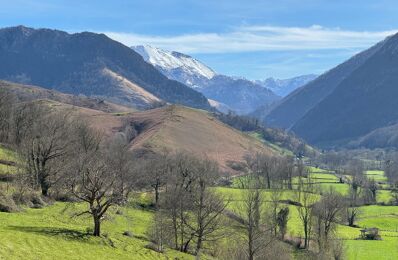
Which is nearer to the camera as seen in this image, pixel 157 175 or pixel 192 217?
pixel 192 217

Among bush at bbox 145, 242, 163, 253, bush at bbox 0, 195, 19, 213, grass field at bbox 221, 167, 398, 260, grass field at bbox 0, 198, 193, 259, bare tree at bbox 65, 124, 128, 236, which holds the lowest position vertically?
grass field at bbox 221, 167, 398, 260

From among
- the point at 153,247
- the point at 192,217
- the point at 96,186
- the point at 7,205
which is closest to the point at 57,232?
the point at 96,186

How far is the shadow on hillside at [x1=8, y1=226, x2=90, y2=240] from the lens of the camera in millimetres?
48422

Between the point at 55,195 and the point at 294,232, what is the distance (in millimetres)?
60312

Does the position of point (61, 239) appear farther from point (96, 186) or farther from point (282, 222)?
point (282, 222)

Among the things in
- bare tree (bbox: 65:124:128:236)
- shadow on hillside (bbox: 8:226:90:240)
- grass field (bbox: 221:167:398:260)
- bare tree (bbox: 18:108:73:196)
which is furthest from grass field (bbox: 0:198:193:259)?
grass field (bbox: 221:167:398:260)

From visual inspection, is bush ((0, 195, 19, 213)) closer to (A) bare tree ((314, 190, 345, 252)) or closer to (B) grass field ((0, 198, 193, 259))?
(B) grass field ((0, 198, 193, 259))

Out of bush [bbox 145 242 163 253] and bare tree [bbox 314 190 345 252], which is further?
bare tree [bbox 314 190 345 252]

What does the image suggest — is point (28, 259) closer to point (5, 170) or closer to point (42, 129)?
point (5, 170)

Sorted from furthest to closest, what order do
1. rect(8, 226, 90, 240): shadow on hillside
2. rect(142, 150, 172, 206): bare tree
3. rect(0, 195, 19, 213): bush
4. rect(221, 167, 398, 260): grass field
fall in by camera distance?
rect(142, 150, 172, 206): bare tree < rect(221, 167, 398, 260): grass field < rect(0, 195, 19, 213): bush < rect(8, 226, 90, 240): shadow on hillside

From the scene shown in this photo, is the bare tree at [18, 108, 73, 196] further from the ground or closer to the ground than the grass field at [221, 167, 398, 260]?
further from the ground

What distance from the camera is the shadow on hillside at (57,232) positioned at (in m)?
48.4

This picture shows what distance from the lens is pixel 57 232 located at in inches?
2016

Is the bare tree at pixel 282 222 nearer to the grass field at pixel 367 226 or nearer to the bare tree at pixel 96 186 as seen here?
the grass field at pixel 367 226
